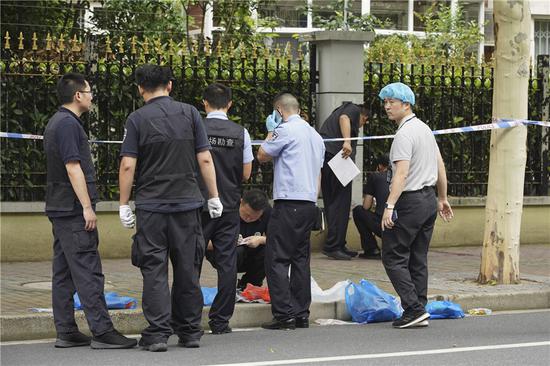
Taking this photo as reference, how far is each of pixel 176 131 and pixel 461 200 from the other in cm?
715

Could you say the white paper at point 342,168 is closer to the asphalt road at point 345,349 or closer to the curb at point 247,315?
the curb at point 247,315

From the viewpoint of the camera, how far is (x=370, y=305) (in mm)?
9523

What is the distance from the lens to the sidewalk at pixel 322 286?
29.1 feet

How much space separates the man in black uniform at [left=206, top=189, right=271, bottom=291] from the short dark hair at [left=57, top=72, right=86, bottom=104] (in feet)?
6.14

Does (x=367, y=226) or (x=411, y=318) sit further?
(x=367, y=226)

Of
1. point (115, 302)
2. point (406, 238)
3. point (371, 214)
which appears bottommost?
point (115, 302)

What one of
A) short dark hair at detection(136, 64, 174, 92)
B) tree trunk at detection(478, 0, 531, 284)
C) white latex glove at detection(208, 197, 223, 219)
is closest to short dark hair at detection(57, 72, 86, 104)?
short dark hair at detection(136, 64, 174, 92)

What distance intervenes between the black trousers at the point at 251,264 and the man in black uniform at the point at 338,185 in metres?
3.21

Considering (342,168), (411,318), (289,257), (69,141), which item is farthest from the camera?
(342,168)

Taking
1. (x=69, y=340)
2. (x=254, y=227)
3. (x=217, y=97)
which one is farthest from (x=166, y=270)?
(x=254, y=227)

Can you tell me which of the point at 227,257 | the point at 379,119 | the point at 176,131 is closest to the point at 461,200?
the point at 379,119

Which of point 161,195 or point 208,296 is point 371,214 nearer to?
point 208,296

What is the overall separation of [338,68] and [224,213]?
17.4 ft

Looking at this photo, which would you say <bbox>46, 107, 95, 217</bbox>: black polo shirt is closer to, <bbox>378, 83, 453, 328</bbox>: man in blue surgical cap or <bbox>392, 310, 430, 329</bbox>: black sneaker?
<bbox>378, 83, 453, 328</bbox>: man in blue surgical cap
